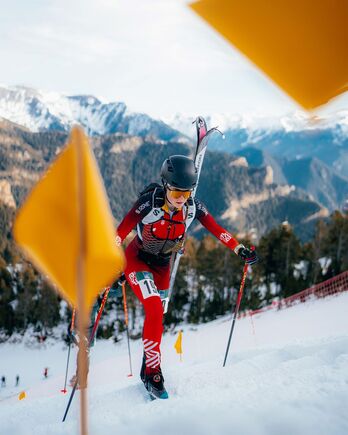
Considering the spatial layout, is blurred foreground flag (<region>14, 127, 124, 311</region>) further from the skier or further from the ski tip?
the skier

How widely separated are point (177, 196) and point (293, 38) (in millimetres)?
3116

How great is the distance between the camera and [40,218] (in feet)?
6.67

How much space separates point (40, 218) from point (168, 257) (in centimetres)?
389

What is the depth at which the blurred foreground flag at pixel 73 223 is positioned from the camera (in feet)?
6.47

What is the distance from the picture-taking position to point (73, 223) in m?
1.99

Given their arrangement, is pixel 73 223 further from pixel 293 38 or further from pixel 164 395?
pixel 164 395

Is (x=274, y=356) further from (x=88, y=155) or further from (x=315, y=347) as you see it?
(x=88, y=155)

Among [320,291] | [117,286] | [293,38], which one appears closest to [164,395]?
[117,286]

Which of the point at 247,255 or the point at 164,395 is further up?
the point at 247,255

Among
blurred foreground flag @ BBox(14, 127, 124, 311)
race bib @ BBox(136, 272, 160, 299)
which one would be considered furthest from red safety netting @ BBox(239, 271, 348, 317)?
blurred foreground flag @ BBox(14, 127, 124, 311)

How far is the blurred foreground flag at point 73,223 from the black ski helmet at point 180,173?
3.14m

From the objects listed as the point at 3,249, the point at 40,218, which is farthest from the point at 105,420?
the point at 3,249

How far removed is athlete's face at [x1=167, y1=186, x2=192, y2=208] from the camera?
5285 millimetres

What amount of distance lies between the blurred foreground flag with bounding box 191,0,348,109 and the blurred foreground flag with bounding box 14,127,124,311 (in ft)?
3.63
